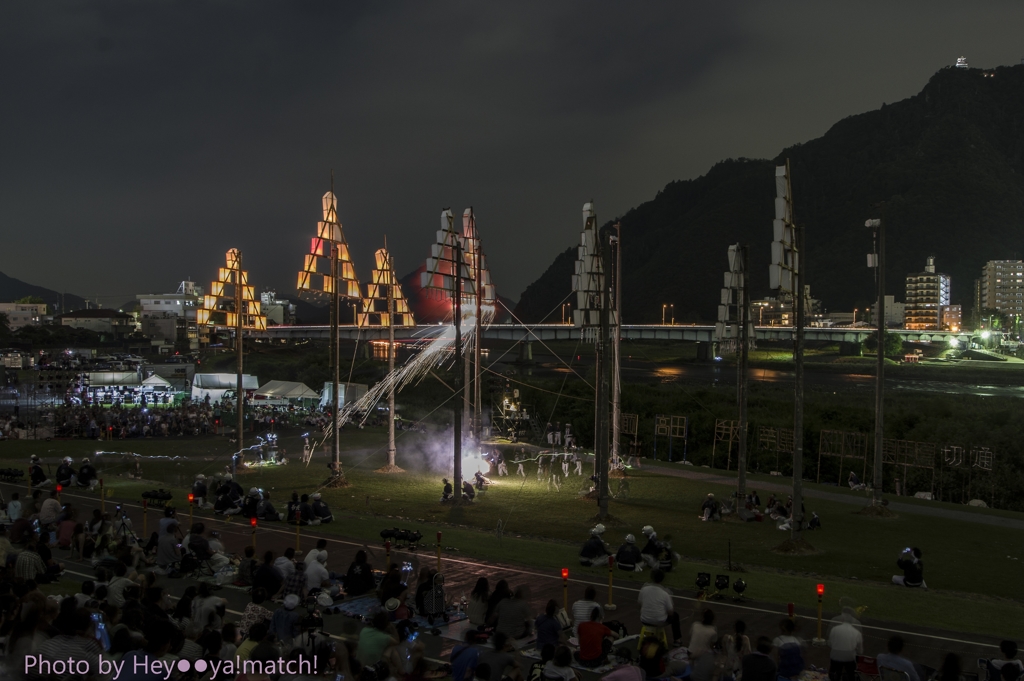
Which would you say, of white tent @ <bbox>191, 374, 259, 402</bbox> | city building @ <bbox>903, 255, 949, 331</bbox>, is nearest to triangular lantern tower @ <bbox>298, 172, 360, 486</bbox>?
white tent @ <bbox>191, 374, 259, 402</bbox>

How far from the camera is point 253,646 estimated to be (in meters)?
9.52

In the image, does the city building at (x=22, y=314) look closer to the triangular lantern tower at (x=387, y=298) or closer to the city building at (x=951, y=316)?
the triangular lantern tower at (x=387, y=298)

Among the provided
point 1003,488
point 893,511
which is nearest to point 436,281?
point 893,511

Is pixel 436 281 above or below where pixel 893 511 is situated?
above

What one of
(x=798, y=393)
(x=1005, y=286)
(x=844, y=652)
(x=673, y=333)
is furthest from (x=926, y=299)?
(x=844, y=652)

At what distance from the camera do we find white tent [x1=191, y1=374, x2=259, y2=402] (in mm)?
64438

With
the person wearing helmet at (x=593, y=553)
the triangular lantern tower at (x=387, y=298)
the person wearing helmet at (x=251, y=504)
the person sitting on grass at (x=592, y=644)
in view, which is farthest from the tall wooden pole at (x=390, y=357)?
the person sitting on grass at (x=592, y=644)

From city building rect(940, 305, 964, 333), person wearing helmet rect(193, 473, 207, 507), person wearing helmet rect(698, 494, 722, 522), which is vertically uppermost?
city building rect(940, 305, 964, 333)

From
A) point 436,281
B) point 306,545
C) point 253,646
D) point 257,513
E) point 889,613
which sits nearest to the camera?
point 253,646

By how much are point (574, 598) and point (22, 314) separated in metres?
211

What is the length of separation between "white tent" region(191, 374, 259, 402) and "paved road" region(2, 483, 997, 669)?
4459 centimetres

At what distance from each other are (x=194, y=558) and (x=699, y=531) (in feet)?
47.8

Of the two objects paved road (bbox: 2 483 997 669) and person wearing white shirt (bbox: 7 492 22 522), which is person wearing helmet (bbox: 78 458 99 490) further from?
person wearing white shirt (bbox: 7 492 22 522)

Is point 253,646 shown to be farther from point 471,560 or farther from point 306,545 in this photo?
point 306,545
